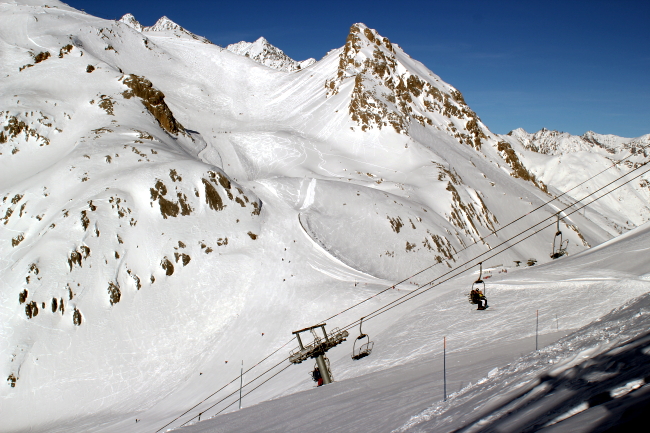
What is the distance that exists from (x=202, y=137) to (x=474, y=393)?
67.6 m

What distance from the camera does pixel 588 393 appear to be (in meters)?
5.63

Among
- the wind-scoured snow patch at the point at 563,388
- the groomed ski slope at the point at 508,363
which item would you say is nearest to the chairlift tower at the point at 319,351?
the groomed ski slope at the point at 508,363

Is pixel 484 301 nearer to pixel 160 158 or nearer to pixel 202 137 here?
pixel 160 158

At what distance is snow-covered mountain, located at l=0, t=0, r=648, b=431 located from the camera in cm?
3359

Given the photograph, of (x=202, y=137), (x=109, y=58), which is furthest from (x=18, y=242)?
(x=109, y=58)

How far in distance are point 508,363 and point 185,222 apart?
37.0 metres

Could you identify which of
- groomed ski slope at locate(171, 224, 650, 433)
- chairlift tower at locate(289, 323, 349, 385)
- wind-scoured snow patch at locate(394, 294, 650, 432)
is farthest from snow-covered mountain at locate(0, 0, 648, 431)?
wind-scoured snow patch at locate(394, 294, 650, 432)

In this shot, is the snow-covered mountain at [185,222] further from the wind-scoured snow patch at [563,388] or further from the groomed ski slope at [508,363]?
the wind-scoured snow patch at [563,388]

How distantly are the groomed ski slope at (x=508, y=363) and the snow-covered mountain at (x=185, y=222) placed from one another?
139 centimetres

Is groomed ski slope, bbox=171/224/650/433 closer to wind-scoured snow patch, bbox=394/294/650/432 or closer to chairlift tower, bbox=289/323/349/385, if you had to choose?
wind-scoured snow patch, bbox=394/294/650/432

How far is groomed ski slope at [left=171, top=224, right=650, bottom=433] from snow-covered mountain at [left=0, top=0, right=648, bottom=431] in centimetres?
139

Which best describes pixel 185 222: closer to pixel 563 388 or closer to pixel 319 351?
pixel 319 351

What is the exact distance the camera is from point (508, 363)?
1241 cm

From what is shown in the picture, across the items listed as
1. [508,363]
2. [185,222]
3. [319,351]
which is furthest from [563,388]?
[185,222]
